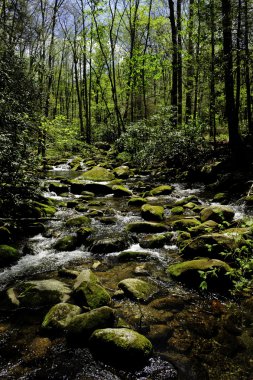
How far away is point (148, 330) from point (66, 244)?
363 centimetres

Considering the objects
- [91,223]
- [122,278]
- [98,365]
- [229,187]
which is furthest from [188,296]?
[229,187]

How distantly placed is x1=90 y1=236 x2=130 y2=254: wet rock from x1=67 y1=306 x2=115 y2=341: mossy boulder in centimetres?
286

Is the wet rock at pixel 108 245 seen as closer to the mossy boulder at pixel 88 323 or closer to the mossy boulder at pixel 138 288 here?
the mossy boulder at pixel 138 288

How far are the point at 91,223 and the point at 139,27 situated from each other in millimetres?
26235

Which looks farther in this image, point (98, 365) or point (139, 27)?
point (139, 27)

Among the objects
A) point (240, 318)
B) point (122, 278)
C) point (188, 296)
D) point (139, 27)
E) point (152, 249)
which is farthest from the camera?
point (139, 27)

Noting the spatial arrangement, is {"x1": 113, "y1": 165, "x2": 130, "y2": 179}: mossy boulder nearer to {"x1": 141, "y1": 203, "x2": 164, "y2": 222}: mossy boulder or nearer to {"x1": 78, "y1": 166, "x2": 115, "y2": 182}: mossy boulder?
{"x1": 78, "y1": 166, "x2": 115, "y2": 182}: mossy boulder

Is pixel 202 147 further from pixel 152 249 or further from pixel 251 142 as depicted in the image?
pixel 152 249

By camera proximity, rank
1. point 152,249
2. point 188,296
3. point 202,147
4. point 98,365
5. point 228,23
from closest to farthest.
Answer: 1. point 98,365
2. point 188,296
3. point 152,249
4. point 228,23
5. point 202,147

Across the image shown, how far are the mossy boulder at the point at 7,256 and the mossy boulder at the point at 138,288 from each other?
8.74 feet

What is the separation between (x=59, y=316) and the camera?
4.39m

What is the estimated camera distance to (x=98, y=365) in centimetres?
363

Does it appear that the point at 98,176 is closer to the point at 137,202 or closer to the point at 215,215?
the point at 137,202

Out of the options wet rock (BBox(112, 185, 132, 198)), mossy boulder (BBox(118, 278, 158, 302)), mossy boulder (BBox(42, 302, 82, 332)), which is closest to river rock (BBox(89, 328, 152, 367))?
mossy boulder (BBox(42, 302, 82, 332))
